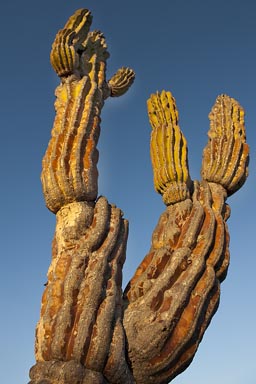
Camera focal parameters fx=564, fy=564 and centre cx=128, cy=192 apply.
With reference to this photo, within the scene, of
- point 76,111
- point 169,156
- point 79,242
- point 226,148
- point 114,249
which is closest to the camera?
point 79,242

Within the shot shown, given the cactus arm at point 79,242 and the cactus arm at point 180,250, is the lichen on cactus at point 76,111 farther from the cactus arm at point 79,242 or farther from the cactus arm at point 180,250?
the cactus arm at point 180,250

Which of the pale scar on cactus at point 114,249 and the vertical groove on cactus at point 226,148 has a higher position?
the vertical groove on cactus at point 226,148

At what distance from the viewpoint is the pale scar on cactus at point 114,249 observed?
5703 mm

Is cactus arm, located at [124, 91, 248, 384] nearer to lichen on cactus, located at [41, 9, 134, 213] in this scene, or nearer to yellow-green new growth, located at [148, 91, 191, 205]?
yellow-green new growth, located at [148, 91, 191, 205]

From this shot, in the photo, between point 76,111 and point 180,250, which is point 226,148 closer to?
point 180,250

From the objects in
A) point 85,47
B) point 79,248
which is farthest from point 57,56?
point 79,248

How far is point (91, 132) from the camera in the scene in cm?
688

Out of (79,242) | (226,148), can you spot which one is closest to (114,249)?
(79,242)

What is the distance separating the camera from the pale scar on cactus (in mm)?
5703

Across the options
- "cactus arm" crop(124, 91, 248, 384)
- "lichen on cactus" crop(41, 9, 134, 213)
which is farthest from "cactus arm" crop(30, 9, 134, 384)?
"cactus arm" crop(124, 91, 248, 384)

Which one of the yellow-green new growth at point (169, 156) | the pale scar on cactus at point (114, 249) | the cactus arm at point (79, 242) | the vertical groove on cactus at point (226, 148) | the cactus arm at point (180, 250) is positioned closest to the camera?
the cactus arm at point (79, 242)

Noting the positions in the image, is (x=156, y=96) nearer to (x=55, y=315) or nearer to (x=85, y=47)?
(x=85, y=47)

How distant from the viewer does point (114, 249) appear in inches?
248

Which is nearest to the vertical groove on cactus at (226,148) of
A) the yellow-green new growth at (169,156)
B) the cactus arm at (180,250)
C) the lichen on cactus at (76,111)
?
the cactus arm at (180,250)
